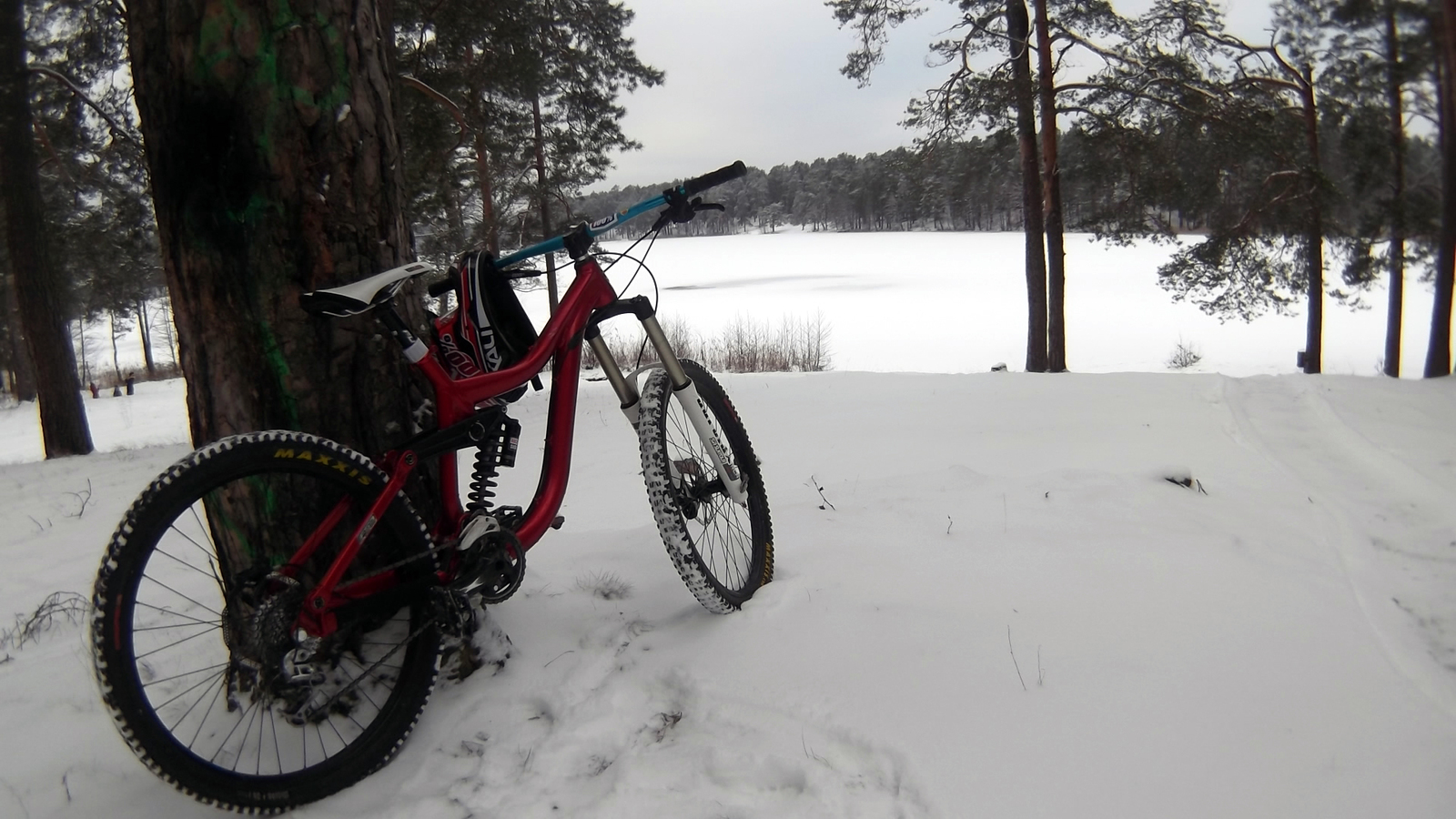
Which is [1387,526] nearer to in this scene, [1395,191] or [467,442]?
[467,442]

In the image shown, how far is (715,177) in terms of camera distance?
Answer: 2.00 m

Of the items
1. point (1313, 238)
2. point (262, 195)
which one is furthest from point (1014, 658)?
point (1313, 238)

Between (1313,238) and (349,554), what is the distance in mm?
14202

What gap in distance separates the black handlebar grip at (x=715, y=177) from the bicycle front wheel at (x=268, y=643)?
106 cm

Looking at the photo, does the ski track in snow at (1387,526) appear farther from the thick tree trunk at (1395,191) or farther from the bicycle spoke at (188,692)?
the bicycle spoke at (188,692)

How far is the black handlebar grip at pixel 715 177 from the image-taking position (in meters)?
1.99

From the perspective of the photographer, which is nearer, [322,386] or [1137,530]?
[322,386]

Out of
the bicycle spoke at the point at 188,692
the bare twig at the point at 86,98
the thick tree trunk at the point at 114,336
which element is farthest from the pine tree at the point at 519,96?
the thick tree trunk at the point at 114,336

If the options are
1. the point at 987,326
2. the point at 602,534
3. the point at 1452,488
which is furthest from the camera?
the point at 987,326

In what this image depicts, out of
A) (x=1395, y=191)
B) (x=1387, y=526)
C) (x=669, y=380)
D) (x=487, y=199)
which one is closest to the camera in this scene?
(x=669, y=380)

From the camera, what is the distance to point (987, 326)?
20.9 meters

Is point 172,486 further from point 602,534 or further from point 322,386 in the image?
point 602,534

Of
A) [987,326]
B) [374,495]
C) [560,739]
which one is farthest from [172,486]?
[987,326]

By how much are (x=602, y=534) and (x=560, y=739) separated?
4.04 ft
